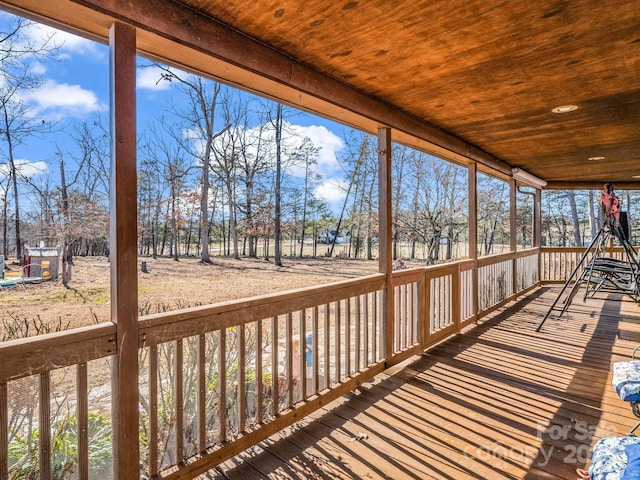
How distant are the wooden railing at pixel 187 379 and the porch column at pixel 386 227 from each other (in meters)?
0.04

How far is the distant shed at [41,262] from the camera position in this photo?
2020 mm

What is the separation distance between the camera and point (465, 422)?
245 centimetres

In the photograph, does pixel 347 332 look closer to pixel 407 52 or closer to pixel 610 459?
pixel 610 459

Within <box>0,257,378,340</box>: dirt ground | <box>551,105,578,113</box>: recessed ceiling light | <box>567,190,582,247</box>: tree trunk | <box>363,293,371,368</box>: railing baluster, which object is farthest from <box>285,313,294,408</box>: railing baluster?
→ <box>567,190,582,247</box>: tree trunk

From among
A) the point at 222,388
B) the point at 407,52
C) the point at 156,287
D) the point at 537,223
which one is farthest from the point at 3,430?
the point at 537,223

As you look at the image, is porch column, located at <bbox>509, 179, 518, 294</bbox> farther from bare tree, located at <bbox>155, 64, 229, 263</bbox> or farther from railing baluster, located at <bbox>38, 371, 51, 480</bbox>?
railing baluster, located at <bbox>38, 371, 51, 480</bbox>

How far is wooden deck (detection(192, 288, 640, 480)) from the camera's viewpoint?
2006 millimetres

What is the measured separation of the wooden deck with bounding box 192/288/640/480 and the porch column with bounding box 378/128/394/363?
0.48m

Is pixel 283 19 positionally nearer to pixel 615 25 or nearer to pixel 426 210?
pixel 615 25

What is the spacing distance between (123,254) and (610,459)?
6.99ft

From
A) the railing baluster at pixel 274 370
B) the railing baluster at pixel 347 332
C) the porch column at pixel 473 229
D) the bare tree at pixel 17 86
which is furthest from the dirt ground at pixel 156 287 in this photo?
the porch column at pixel 473 229

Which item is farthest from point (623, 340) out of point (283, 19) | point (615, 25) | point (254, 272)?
point (283, 19)

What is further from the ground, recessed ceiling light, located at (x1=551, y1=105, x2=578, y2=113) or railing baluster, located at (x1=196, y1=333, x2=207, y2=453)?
recessed ceiling light, located at (x1=551, y1=105, x2=578, y2=113)

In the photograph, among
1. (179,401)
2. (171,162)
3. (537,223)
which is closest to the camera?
(179,401)
